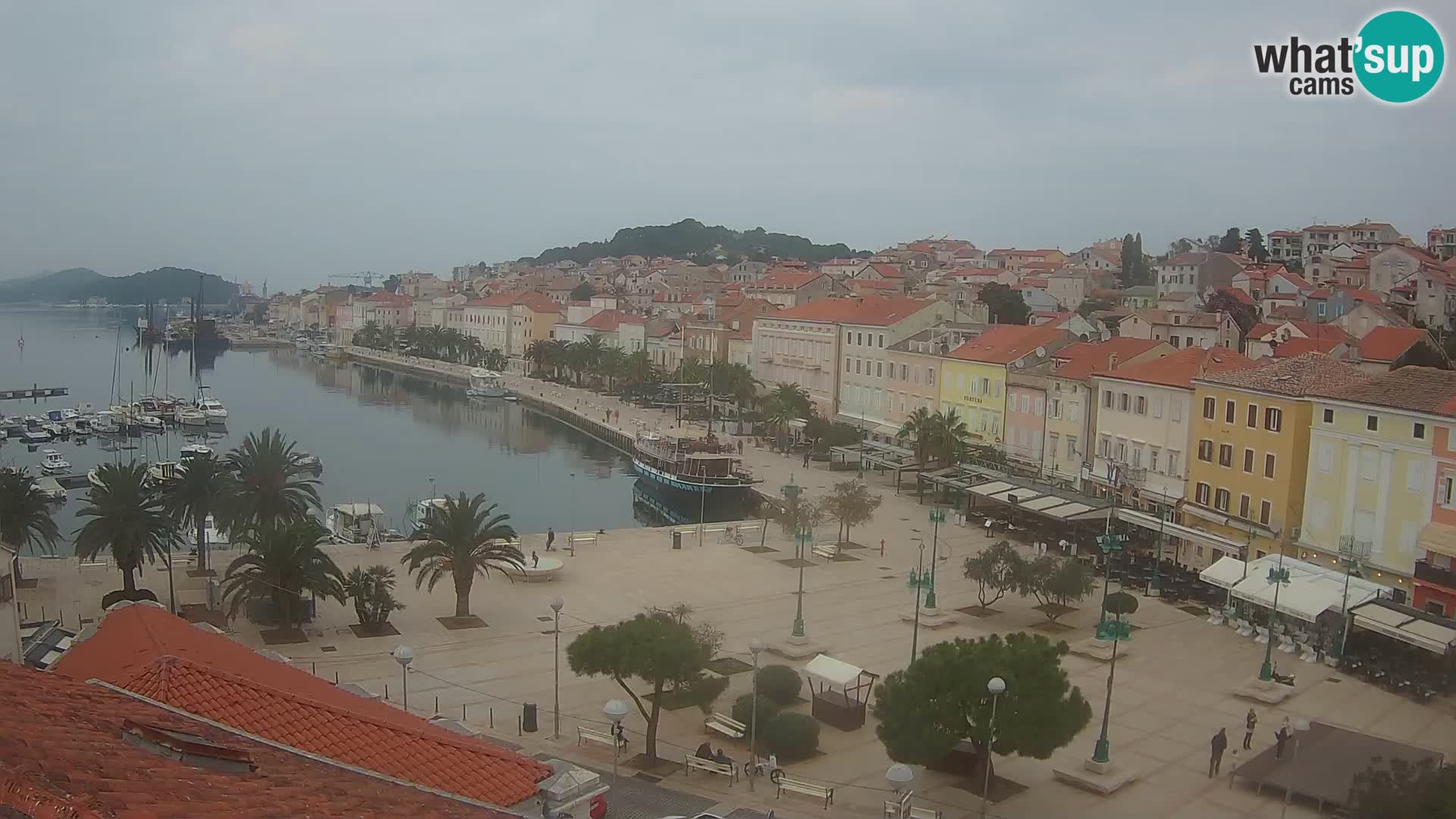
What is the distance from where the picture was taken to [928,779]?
17516 mm

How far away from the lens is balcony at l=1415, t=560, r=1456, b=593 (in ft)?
81.7

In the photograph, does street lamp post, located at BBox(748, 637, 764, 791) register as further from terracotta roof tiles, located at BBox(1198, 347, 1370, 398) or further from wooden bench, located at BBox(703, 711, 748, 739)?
terracotta roof tiles, located at BBox(1198, 347, 1370, 398)

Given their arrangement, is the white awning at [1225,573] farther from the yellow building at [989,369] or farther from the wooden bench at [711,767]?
the yellow building at [989,369]

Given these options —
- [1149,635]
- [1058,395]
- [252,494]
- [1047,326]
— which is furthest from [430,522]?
[1047,326]

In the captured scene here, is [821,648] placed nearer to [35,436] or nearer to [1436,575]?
[1436,575]

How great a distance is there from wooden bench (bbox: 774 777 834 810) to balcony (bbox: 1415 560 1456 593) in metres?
16.4

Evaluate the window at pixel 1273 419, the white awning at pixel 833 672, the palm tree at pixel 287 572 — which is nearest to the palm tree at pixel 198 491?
the palm tree at pixel 287 572

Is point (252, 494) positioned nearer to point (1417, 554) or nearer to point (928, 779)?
point (928, 779)

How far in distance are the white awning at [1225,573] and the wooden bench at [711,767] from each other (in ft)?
49.1

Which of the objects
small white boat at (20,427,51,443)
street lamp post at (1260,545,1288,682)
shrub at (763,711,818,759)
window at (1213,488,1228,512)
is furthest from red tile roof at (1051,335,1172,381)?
small white boat at (20,427,51,443)

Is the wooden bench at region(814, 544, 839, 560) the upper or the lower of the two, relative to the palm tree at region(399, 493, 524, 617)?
lower

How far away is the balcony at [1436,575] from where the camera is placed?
24913 millimetres

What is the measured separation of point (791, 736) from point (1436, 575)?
642 inches

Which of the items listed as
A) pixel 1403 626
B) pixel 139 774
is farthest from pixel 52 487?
pixel 139 774
